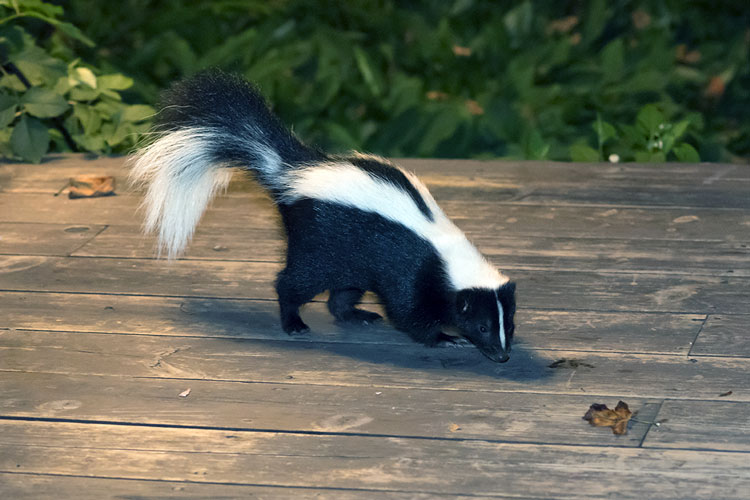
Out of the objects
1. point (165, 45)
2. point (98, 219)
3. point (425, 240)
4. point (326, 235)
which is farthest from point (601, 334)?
point (165, 45)

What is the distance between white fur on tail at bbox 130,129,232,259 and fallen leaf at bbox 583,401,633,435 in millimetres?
1344

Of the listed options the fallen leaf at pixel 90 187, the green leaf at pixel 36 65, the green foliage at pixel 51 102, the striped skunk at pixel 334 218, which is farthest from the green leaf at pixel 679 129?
the green leaf at pixel 36 65

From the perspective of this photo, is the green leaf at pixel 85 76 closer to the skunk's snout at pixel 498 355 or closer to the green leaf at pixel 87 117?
the green leaf at pixel 87 117

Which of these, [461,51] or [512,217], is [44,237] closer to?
[512,217]

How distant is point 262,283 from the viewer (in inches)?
136

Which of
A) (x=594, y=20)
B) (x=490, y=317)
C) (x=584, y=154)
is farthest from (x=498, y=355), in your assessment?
(x=594, y=20)

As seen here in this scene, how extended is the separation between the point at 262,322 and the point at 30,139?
1931mm

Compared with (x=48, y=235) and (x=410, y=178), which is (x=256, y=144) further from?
(x=48, y=235)

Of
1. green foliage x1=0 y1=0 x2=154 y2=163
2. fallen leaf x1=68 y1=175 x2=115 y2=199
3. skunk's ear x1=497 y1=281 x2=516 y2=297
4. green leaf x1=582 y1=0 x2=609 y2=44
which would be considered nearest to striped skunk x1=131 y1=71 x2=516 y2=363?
skunk's ear x1=497 y1=281 x2=516 y2=297

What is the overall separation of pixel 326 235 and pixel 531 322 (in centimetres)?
67

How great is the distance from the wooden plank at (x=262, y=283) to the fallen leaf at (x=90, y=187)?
63 centimetres

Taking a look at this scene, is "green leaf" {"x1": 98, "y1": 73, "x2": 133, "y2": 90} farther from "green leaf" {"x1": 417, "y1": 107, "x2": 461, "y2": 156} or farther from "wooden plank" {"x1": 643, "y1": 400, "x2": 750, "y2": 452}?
"wooden plank" {"x1": 643, "y1": 400, "x2": 750, "y2": 452}

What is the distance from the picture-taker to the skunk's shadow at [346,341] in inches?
113

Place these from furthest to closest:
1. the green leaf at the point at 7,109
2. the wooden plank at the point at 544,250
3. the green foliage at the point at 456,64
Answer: the green foliage at the point at 456,64 → the green leaf at the point at 7,109 → the wooden plank at the point at 544,250
